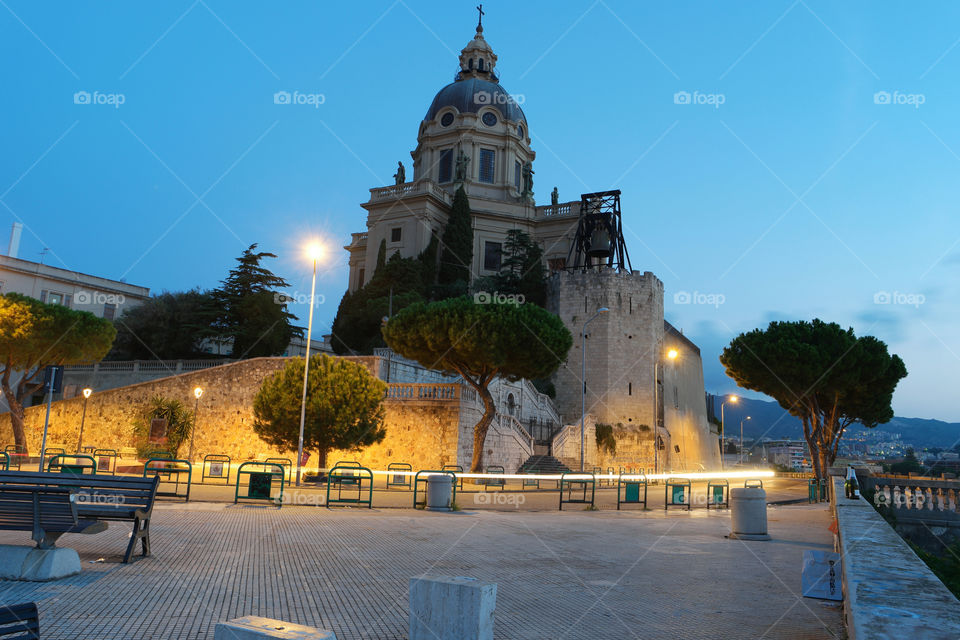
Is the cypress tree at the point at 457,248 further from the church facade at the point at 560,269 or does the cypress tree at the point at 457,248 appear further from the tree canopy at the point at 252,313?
the tree canopy at the point at 252,313

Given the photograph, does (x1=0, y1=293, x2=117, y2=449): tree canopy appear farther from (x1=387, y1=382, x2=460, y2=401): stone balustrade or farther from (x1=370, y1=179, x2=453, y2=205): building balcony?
(x1=370, y1=179, x2=453, y2=205): building balcony

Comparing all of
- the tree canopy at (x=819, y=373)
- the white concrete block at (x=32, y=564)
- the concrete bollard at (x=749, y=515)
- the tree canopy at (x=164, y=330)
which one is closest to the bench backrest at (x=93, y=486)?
the white concrete block at (x=32, y=564)

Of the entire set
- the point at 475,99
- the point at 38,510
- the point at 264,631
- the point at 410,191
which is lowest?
the point at 264,631

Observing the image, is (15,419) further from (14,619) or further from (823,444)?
(823,444)

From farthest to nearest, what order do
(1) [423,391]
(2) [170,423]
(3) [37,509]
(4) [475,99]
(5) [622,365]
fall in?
(4) [475,99], (5) [622,365], (2) [170,423], (1) [423,391], (3) [37,509]

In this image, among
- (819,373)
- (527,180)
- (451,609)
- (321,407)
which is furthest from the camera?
(527,180)

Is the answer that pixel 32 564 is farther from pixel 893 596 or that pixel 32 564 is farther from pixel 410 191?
pixel 410 191

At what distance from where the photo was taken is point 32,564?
21.9 feet

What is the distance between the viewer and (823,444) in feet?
124

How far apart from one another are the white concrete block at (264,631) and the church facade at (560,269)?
107 feet

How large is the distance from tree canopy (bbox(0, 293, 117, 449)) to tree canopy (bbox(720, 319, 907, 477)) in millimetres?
36987

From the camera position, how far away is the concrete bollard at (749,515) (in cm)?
1308

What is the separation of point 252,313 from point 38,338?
15050 millimetres

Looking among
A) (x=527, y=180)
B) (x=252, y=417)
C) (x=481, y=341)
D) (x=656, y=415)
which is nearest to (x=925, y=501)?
(x=481, y=341)
